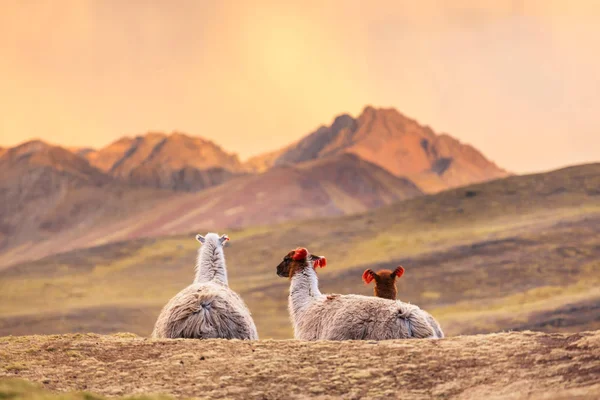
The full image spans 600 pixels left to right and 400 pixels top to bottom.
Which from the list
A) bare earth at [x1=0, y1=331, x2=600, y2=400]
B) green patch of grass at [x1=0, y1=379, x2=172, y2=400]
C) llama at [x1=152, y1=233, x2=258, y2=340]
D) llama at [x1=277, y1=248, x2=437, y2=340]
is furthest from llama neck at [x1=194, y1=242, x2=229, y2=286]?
green patch of grass at [x1=0, y1=379, x2=172, y2=400]

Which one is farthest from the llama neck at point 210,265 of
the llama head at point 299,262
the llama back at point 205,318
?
the llama back at point 205,318

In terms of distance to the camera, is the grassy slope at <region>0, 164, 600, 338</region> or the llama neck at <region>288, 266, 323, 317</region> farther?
the grassy slope at <region>0, 164, 600, 338</region>

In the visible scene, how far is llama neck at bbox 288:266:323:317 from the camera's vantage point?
2070 cm

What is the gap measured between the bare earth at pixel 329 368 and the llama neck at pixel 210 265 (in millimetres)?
4529

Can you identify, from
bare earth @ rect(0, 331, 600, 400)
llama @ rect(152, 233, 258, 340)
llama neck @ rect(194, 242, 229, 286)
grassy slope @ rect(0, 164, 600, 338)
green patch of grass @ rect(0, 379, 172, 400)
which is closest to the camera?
green patch of grass @ rect(0, 379, 172, 400)

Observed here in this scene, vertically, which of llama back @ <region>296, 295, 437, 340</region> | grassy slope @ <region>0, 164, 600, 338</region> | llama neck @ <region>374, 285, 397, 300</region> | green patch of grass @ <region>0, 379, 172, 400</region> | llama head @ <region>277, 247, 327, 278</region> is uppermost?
grassy slope @ <region>0, 164, 600, 338</region>

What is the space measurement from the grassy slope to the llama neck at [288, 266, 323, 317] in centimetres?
6572

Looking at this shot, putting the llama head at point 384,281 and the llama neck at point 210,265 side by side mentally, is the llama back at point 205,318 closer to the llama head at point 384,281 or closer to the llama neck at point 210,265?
the llama neck at point 210,265

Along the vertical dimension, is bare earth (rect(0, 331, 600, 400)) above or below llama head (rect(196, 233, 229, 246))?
below

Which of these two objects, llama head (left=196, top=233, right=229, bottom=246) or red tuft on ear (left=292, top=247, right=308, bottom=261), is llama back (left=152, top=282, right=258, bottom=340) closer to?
red tuft on ear (left=292, top=247, right=308, bottom=261)

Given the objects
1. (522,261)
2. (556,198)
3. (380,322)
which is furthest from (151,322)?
(380,322)

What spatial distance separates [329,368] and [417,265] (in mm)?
111850

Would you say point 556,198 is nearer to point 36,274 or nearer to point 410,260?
point 410,260

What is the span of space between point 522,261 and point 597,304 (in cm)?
2842
